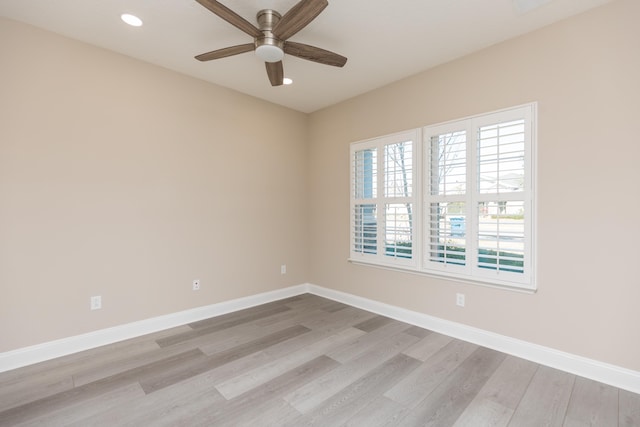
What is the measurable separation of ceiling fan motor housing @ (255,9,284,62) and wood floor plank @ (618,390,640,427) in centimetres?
330

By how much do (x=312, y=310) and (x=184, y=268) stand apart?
62.9 inches

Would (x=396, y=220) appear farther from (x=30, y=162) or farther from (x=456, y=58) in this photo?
(x=30, y=162)

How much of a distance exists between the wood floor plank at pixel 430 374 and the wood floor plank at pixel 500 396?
269mm

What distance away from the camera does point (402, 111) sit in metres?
3.42

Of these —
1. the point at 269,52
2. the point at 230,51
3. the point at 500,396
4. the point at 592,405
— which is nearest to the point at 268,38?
the point at 269,52

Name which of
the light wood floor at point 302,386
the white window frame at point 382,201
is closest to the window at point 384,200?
the white window frame at point 382,201

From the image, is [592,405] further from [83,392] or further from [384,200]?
[83,392]

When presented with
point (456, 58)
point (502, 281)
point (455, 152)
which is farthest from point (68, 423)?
point (456, 58)

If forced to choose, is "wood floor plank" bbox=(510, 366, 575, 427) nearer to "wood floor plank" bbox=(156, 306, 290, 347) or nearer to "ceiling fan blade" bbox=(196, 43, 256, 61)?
"wood floor plank" bbox=(156, 306, 290, 347)

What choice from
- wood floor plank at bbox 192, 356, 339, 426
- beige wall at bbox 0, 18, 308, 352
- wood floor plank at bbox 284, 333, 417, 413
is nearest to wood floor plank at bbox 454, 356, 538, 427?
wood floor plank at bbox 284, 333, 417, 413

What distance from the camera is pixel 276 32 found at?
214 centimetres

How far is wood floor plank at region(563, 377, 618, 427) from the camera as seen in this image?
70.6 inches

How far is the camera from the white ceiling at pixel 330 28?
87.0 inches

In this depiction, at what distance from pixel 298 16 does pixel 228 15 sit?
17.8 inches
